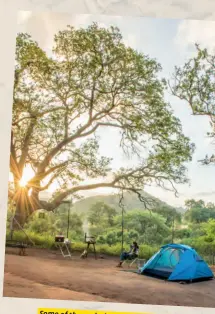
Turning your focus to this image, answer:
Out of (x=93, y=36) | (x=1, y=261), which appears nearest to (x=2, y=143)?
(x=1, y=261)

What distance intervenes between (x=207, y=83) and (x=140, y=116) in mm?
892

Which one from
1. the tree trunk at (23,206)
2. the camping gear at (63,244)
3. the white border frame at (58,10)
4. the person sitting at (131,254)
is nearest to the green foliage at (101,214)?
the camping gear at (63,244)

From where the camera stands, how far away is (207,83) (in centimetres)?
483

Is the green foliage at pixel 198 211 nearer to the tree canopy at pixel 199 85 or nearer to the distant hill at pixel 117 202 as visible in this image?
the distant hill at pixel 117 202

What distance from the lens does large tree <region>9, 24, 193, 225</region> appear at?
15.9 feet

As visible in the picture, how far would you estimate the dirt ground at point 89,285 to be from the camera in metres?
3.63

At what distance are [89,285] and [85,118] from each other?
2.12 metres

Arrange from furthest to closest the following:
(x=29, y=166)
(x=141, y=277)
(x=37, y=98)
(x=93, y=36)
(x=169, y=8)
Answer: (x=29, y=166), (x=37, y=98), (x=93, y=36), (x=141, y=277), (x=169, y=8)

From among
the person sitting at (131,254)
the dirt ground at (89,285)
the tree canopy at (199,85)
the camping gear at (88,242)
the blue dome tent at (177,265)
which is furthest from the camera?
the camping gear at (88,242)

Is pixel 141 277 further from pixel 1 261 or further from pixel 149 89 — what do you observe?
pixel 149 89

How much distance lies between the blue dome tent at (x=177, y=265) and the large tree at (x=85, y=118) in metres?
0.88

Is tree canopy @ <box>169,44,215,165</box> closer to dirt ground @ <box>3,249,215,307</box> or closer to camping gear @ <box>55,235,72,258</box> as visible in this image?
dirt ground @ <box>3,249,215,307</box>

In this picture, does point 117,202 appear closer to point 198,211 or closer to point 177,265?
point 198,211

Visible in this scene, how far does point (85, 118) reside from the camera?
515 cm
